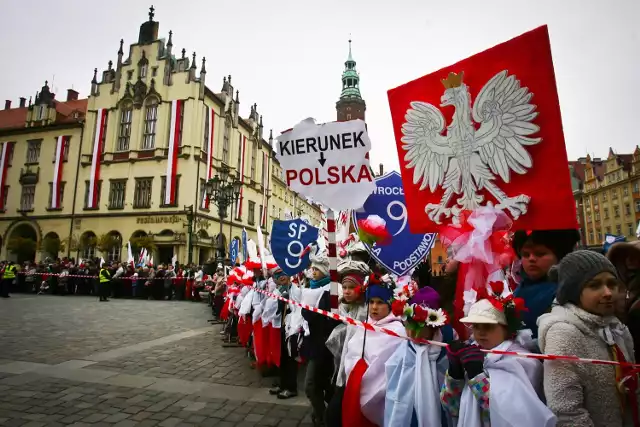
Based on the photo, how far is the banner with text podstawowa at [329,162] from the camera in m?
3.63

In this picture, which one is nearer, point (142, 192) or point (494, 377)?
point (494, 377)

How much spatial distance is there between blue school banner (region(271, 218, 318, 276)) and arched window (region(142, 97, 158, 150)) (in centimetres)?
2894

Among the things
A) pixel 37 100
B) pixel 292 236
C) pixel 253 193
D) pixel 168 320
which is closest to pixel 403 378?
pixel 292 236

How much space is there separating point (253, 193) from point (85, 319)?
29049 mm

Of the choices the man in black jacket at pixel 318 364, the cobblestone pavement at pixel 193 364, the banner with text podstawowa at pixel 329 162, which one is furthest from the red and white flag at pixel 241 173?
the banner with text podstawowa at pixel 329 162

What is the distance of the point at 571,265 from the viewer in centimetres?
198

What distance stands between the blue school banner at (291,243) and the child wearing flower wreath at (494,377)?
342 cm

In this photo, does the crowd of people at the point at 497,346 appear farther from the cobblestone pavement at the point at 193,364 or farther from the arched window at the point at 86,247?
the arched window at the point at 86,247

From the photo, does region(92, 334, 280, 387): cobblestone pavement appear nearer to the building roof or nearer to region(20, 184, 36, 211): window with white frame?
region(20, 184, 36, 211): window with white frame

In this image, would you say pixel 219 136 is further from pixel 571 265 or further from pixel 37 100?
pixel 571 265

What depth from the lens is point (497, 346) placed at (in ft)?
6.97

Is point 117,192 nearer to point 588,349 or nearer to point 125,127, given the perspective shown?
point 125,127

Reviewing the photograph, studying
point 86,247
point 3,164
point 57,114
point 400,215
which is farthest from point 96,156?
point 400,215

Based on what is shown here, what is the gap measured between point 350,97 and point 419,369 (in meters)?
68.8
